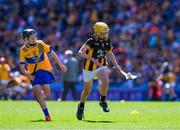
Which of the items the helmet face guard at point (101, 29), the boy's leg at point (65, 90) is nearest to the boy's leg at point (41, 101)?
the helmet face guard at point (101, 29)

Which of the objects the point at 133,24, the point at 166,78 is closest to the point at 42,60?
the point at 166,78

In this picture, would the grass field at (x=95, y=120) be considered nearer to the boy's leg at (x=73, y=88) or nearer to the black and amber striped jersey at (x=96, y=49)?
the black and amber striped jersey at (x=96, y=49)

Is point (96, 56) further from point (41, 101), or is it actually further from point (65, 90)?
point (65, 90)

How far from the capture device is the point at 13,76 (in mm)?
32750

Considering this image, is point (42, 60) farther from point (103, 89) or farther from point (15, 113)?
point (15, 113)

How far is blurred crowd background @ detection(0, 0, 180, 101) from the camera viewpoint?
33.0m

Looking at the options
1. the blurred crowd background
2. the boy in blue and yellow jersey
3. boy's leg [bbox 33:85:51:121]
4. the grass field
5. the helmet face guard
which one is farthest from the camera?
the blurred crowd background

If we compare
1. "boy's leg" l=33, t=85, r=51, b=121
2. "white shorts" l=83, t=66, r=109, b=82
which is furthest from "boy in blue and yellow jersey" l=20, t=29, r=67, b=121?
"white shorts" l=83, t=66, r=109, b=82

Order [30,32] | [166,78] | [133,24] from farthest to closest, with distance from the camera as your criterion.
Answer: [133,24] → [166,78] → [30,32]

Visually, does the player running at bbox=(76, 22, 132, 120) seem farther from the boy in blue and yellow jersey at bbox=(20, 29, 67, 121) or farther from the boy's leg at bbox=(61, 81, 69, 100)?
the boy's leg at bbox=(61, 81, 69, 100)

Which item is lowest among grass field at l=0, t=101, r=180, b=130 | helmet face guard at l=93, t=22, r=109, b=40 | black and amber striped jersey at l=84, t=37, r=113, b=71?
grass field at l=0, t=101, r=180, b=130

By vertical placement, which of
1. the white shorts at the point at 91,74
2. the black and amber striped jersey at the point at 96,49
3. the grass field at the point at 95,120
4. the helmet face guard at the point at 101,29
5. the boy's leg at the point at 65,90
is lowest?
the grass field at the point at 95,120

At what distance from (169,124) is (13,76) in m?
17.8

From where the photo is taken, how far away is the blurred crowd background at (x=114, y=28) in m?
33.0
